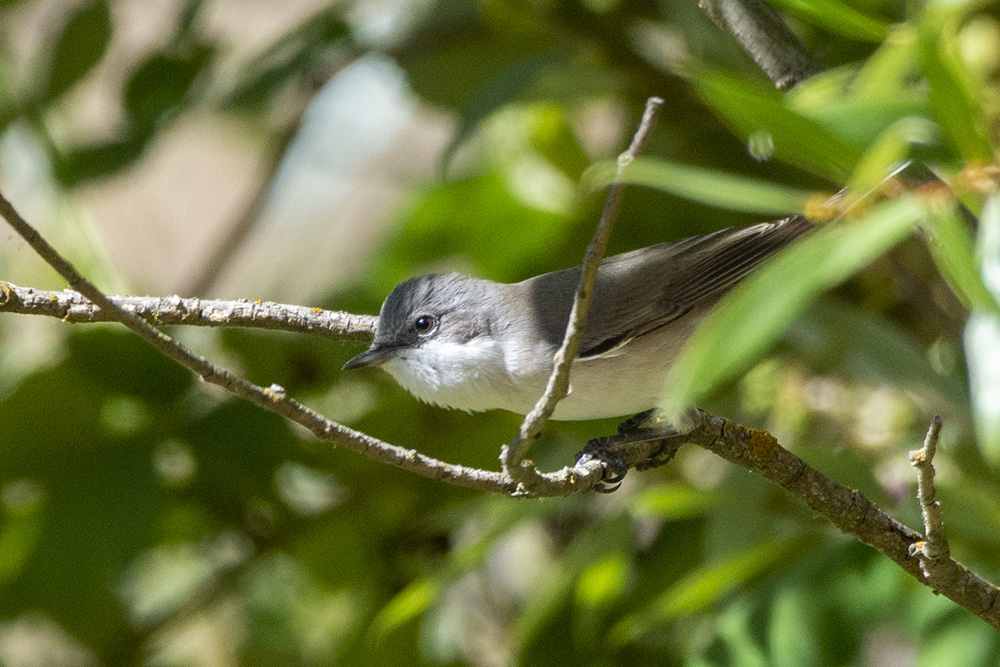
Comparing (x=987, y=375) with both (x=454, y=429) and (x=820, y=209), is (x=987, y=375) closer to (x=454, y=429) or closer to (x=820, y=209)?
(x=820, y=209)

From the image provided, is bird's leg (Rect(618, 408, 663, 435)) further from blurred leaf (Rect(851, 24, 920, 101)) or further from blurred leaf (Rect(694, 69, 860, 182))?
blurred leaf (Rect(694, 69, 860, 182))

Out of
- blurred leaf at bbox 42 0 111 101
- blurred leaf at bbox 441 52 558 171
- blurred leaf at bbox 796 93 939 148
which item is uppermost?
blurred leaf at bbox 42 0 111 101

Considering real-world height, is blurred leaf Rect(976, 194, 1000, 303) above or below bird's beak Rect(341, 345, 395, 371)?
below

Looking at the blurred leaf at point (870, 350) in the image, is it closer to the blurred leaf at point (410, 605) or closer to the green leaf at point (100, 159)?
the blurred leaf at point (410, 605)

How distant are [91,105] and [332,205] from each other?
2110 mm

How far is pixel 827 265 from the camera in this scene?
2.85ft

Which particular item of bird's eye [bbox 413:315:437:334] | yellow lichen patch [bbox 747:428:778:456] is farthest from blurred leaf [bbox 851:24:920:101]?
bird's eye [bbox 413:315:437:334]

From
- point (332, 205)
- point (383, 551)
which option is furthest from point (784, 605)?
point (332, 205)

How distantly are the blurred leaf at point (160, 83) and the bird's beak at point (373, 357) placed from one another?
3.71 feet

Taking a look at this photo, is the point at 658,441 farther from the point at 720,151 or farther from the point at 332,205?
the point at 332,205

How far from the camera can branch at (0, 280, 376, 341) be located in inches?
65.9

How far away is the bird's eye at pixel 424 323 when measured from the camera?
8.11 ft

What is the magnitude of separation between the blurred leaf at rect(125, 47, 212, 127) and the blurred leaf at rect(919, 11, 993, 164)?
2446 millimetres

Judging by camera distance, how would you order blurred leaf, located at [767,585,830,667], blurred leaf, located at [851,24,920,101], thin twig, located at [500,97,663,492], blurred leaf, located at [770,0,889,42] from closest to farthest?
blurred leaf, located at [851,24,920,101], thin twig, located at [500,97,663,492], blurred leaf, located at [770,0,889,42], blurred leaf, located at [767,585,830,667]
